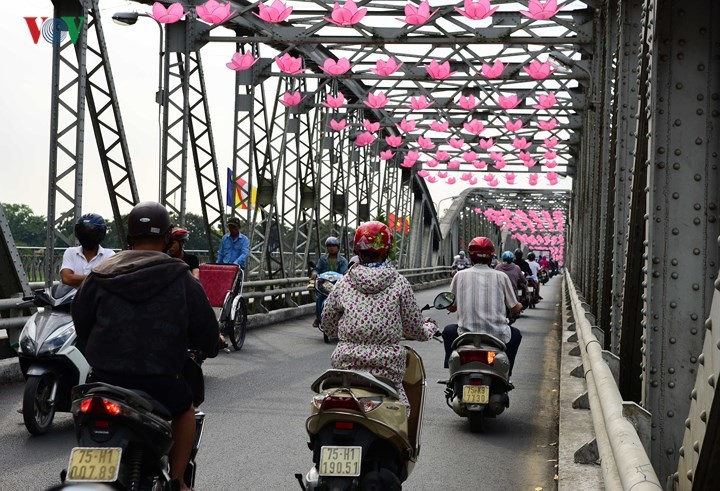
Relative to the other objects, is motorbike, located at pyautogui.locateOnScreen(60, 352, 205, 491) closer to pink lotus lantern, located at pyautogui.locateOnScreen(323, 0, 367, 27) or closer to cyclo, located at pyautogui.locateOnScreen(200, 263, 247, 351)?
cyclo, located at pyautogui.locateOnScreen(200, 263, 247, 351)

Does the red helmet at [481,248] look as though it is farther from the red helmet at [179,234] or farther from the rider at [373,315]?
the rider at [373,315]

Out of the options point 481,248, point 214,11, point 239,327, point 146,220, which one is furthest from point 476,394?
point 214,11

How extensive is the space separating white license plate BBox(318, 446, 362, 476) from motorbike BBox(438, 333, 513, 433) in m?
3.21

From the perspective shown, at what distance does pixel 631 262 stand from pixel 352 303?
124 cm

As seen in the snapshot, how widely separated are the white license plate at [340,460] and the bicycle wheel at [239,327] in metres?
8.09

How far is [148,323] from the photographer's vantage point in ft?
12.6

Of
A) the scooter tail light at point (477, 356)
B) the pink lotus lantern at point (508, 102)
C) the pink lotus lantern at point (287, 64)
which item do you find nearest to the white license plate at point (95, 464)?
the scooter tail light at point (477, 356)

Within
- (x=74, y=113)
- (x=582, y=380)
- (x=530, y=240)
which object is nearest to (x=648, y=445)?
(x=582, y=380)

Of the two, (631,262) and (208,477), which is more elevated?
(631,262)

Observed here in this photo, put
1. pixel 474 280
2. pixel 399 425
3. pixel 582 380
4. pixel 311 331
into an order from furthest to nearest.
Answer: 1. pixel 311 331
2. pixel 582 380
3. pixel 474 280
4. pixel 399 425

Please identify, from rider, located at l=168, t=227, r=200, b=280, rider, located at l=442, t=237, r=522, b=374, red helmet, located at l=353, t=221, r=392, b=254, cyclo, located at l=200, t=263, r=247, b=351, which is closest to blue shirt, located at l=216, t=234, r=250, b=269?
cyclo, located at l=200, t=263, r=247, b=351

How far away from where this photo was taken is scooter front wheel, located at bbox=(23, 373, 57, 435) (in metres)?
6.66

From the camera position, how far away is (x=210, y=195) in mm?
16734

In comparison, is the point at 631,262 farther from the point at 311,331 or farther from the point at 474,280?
the point at 311,331
